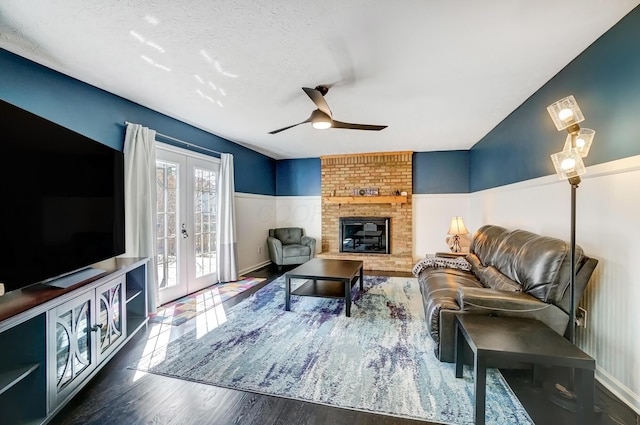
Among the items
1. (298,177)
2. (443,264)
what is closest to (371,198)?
(298,177)

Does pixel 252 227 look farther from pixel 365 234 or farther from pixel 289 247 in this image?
pixel 365 234

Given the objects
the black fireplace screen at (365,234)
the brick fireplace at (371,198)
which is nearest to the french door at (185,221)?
the brick fireplace at (371,198)

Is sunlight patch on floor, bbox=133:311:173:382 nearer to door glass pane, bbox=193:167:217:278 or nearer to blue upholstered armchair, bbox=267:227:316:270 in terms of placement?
door glass pane, bbox=193:167:217:278

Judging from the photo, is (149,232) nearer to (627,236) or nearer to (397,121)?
(397,121)

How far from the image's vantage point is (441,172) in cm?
568

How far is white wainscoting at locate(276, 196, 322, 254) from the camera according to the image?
6305 mm

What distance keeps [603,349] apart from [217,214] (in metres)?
4.38

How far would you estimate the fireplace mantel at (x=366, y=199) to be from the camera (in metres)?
5.71

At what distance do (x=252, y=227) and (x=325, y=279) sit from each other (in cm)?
286

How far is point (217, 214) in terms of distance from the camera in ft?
14.3

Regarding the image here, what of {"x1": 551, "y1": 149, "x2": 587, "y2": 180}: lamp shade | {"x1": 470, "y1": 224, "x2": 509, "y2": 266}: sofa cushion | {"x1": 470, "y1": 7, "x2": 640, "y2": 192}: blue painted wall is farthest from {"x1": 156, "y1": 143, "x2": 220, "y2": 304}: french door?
{"x1": 470, "y1": 7, "x2": 640, "y2": 192}: blue painted wall

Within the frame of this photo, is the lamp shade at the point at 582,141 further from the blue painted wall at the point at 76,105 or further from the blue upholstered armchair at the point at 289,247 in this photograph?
the blue upholstered armchair at the point at 289,247

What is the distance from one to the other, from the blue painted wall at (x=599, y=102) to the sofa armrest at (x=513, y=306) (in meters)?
1.06

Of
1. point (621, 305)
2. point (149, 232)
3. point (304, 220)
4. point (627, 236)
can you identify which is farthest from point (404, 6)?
point (304, 220)
